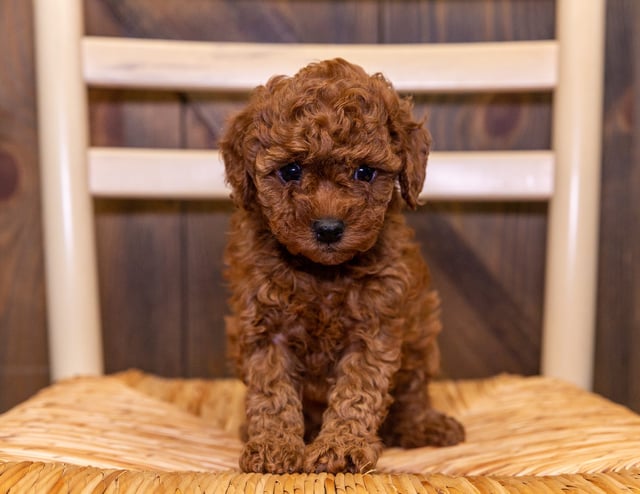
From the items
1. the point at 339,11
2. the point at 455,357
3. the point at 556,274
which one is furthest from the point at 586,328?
the point at 339,11

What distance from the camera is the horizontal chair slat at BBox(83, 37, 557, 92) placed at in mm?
1796

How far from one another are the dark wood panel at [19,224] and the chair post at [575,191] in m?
1.37

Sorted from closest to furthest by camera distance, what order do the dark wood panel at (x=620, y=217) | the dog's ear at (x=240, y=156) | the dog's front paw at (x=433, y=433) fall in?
the dog's ear at (x=240, y=156)
the dog's front paw at (x=433, y=433)
the dark wood panel at (x=620, y=217)

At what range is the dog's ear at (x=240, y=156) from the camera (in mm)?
1261

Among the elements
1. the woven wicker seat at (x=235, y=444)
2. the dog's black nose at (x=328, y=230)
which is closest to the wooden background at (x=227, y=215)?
the woven wicker seat at (x=235, y=444)

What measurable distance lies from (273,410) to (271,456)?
112 mm

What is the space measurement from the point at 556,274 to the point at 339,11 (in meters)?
0.92

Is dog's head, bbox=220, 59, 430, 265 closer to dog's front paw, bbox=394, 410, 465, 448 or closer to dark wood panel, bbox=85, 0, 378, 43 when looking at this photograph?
dog's front paw, bbox=394, 410, 465, 448

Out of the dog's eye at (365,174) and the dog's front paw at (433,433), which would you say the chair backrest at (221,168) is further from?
the dog's eye at (365,174)

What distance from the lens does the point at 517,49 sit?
5.92 ft

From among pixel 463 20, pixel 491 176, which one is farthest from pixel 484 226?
pixel 463 20

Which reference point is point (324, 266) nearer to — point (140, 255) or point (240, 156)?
point (240, 156)

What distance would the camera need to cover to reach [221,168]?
1.84m

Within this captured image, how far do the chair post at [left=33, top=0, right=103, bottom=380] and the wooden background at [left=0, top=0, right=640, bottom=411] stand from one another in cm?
31
